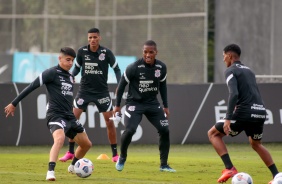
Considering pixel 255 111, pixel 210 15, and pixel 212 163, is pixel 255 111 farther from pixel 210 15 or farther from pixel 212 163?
pixel 210 15

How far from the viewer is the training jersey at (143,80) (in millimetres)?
15180

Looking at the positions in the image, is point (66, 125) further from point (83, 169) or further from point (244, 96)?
point (244, 96)

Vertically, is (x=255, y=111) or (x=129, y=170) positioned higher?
(x=255, y=111)

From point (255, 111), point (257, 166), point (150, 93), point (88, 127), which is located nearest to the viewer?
point (255, 111)

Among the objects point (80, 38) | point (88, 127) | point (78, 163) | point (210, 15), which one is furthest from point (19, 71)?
point (78, 163)

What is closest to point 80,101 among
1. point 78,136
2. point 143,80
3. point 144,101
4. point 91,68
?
point 91,68

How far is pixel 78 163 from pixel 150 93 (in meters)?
2.16

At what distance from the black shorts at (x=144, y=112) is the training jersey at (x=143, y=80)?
11cm

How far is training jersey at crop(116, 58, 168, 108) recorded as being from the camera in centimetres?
1518

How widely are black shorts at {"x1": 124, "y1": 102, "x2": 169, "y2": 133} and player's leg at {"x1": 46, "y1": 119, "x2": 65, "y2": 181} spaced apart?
64.7 inches

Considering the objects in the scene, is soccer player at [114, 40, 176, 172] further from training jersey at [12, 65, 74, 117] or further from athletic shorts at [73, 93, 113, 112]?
athletic shorts at [73, 93, 113, 112]

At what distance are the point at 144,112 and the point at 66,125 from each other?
5.79 feet

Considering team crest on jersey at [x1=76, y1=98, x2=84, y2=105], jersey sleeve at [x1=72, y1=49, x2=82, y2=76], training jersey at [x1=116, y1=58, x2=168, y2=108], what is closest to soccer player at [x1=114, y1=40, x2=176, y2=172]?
training jersey at [x1=116, y1=58, x2=168, y2=108]

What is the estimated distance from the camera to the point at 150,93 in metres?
15.3
